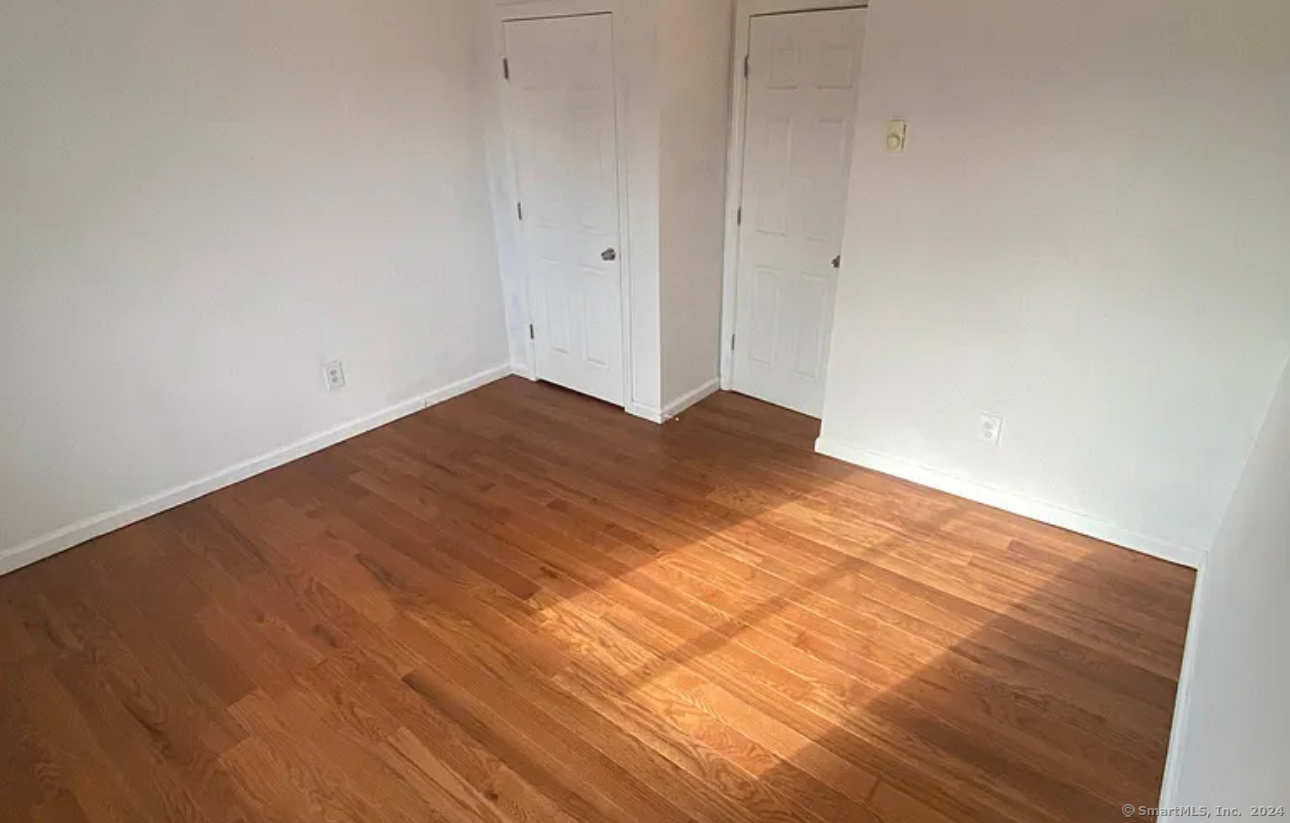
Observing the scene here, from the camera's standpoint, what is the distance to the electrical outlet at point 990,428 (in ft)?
8.94

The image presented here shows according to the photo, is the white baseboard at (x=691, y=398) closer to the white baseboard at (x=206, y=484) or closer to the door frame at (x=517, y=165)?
the door frame at (x=517, y=165)

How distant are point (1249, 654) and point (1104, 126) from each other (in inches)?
66.1

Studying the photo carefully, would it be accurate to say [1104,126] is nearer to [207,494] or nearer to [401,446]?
[401,446]

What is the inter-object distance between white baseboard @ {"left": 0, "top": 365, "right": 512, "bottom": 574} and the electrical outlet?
2646 mm

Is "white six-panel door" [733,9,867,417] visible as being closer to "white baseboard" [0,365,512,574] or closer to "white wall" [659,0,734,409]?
"white wall" [659,0,734,409]

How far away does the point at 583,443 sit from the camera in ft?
11.2

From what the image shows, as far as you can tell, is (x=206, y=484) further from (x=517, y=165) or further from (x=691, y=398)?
(x=691, y=398)

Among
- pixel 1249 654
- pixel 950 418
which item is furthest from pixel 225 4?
pixel 1249 654

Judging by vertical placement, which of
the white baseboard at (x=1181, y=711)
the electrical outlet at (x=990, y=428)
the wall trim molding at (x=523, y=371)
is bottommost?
the white baseboard at (x=1181, y=711)

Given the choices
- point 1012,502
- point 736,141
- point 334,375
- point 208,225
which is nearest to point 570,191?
point 736,141

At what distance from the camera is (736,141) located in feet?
11.1

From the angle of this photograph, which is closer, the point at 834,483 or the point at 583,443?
the point at 834,483

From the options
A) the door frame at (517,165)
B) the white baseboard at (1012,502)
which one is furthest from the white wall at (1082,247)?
the door frame at (517,165)

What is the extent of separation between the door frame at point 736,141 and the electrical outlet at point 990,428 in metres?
1.42
